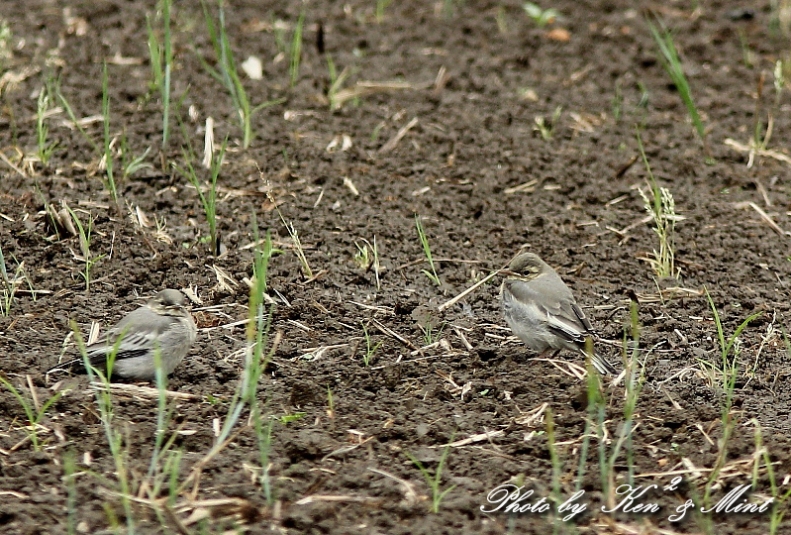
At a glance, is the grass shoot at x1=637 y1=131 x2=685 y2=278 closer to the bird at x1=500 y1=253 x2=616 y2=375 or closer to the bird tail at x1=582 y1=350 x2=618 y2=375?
the bird at x1=500 y1=253 x2=616 y2=375

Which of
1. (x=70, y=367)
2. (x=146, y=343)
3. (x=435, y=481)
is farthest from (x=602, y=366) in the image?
(x=70, y=367)

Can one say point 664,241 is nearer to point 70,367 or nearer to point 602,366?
point 602,366

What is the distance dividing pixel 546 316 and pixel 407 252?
49.1 inches

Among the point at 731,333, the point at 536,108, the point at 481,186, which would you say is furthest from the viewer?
the point at 536,108

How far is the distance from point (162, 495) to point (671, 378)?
8.27 feet

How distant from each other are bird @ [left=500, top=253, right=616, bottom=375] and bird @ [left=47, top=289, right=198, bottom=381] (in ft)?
5.30

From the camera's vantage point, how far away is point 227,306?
604 centimetres

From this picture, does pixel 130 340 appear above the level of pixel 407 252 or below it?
above

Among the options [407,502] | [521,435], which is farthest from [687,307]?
[407,502]

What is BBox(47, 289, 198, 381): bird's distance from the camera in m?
5.23

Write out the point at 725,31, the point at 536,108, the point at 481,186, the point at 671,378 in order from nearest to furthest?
the point at 671,378, the point at 481,186, the point at 536,108, the point at 725,31

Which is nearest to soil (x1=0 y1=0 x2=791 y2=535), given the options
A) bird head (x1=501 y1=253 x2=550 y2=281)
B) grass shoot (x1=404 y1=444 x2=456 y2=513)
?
grass shoot (x1=404 y1=444 x2=456 y2=513)

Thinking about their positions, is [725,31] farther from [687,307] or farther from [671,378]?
[671,378]

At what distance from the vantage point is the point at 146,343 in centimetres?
524
